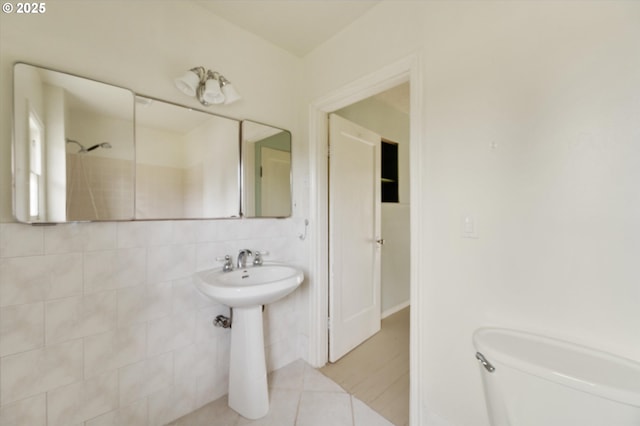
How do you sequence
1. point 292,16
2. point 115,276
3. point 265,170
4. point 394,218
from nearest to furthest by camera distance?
point 115,276 < point 292,16 < point 265,170 < point 394,218

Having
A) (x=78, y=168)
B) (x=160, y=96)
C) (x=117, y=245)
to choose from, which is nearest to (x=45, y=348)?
(x=117, y=245)

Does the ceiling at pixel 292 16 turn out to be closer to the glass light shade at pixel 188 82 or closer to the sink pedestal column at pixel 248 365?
the glass light shade at pixel 188 82

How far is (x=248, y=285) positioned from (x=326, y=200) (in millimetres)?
931

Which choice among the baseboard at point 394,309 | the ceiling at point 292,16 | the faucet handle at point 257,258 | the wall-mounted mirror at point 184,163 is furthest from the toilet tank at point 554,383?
the baseboard at point 394,309

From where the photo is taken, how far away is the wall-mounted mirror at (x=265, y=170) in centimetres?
174

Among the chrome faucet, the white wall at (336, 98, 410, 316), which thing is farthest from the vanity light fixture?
the white wall at (336, 98, 410, 316)

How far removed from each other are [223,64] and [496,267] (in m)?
1.95

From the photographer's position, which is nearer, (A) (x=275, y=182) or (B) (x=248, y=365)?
(B) (x=248, y=365)

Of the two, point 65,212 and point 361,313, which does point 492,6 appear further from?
point 361,313

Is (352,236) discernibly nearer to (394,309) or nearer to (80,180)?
(394,309)

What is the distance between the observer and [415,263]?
1.33 metres

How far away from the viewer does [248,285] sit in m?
1.35

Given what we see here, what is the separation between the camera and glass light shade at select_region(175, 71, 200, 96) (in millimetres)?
1385

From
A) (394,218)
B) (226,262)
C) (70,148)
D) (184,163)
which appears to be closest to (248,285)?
(226,262)
